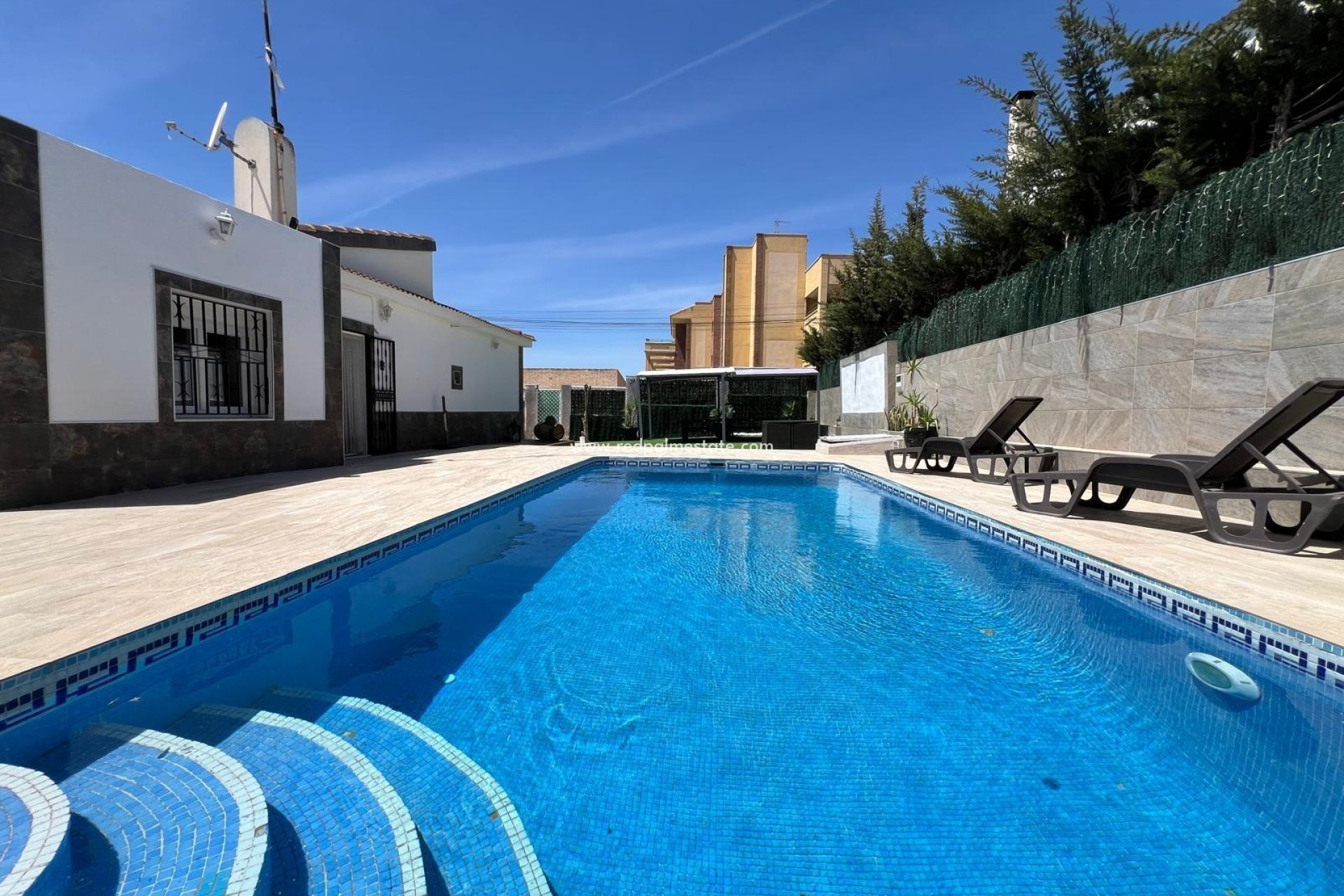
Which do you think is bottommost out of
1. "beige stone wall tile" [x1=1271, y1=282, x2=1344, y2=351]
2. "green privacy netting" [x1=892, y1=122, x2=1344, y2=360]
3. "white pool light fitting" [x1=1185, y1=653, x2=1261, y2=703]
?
"white pool light fitting" [x1=1185, y1=653, x2=1261, y2=703]

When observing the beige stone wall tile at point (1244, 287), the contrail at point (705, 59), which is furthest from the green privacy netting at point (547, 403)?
the beige stone wall tile at point (1244, 287)

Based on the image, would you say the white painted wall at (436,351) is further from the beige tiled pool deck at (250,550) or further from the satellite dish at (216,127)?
the beige tiled pool deck at (250,550)

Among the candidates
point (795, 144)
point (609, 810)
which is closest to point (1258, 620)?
point (609, 810)

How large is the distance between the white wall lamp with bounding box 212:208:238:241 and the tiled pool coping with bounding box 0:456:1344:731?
5.26 meters

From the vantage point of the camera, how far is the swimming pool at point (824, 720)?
195cm

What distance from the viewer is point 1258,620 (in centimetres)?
312

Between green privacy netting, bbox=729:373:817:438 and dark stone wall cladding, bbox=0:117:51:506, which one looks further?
green privacy netting, bbox=729:373:817:438

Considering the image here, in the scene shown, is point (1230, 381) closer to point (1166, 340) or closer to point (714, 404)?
point (1166, 340)

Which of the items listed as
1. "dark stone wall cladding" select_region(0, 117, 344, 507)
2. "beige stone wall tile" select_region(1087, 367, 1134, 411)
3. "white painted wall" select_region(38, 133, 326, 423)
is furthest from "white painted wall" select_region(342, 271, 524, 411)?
"beige stone wall tile" select_region(1087, 367, 1134, 411)

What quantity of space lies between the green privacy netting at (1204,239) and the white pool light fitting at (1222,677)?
4577mm

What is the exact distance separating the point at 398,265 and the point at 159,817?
52.0 ft

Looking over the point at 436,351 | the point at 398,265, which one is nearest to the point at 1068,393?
the point at 436,351

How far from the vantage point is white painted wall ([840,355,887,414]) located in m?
15.3

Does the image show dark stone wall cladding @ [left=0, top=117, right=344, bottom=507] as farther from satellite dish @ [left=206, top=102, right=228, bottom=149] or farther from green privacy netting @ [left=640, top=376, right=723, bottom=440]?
green privacy netting @ [left=640, top=376, right=723, bottom=440]
